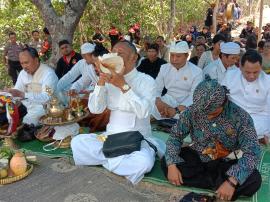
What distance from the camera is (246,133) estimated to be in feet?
10.6

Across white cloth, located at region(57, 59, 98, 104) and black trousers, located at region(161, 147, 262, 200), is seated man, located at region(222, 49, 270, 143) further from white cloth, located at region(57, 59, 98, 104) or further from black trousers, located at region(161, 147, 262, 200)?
white cloth, located at region(57, 59, 98, 104)

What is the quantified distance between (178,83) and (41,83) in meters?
2.02

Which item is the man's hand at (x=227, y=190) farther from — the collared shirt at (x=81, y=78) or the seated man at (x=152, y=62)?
the seated man at (x=152, y=62)

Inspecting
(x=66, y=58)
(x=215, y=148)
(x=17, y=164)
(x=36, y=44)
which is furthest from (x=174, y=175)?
(x=36, y=44)

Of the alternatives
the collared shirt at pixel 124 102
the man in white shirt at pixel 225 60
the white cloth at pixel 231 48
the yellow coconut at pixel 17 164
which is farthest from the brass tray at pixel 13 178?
the white cloth at pixel 231 48

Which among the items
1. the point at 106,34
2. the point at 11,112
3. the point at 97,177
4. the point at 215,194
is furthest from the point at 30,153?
the point at 106,34

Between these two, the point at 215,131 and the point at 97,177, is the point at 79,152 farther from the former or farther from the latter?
the point at 215,131

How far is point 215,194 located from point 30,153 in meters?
2.45

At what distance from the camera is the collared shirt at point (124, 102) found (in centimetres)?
404

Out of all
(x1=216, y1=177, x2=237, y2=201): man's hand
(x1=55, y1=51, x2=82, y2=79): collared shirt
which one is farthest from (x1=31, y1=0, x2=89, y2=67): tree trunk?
(x1=216, y1=177, x2=237, y2=201): man's hand

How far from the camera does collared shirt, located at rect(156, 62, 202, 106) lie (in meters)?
5.73

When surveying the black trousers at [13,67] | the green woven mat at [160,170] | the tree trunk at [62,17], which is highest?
the tree trunk at [62,17]

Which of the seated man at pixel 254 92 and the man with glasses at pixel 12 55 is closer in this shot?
the seated man at pixel 254 92

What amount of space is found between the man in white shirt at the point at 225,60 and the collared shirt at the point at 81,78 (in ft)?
6.24
